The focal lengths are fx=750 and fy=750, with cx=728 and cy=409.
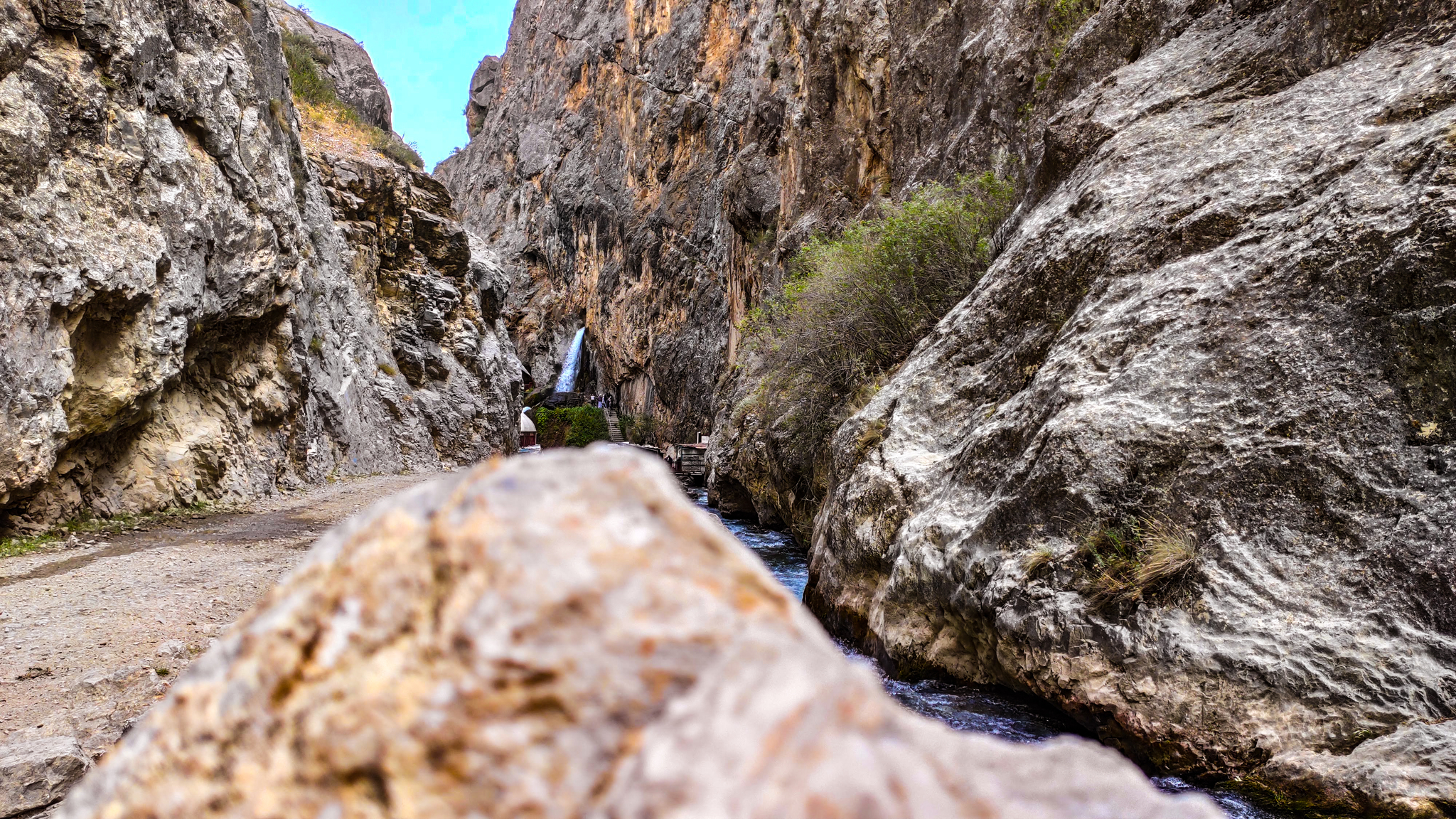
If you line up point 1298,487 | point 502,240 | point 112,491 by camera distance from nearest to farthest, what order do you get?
1. point 1298,487
2. point 112,491
3. point 502,240

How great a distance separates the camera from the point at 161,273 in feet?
35.6

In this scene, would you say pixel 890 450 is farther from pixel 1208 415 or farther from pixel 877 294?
pixel 877 294

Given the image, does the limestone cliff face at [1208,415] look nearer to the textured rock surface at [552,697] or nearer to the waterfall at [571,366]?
the textured rock surface at [552,697]

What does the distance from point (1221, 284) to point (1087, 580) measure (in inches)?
85.2

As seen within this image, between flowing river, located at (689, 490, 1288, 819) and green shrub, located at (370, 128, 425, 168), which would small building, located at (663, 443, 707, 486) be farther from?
flowing river, located at (689, 490, 1288, 819)

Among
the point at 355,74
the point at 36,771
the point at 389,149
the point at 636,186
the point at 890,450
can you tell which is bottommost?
the point at 36,771

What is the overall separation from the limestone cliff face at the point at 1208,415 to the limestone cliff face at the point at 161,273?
9257mm

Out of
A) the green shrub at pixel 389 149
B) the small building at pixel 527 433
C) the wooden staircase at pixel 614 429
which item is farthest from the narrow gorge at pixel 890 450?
the wooden staircase at pixel 614 429

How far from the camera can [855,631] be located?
23.2 ft

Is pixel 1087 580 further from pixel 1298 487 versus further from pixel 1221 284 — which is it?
pixel 1221 284

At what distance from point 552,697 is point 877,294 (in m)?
10.6

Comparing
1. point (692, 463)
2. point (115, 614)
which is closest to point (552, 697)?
point (115, 614)

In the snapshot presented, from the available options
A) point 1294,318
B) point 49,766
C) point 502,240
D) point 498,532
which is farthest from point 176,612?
point 502,240

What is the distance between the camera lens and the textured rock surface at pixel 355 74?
42.2m
